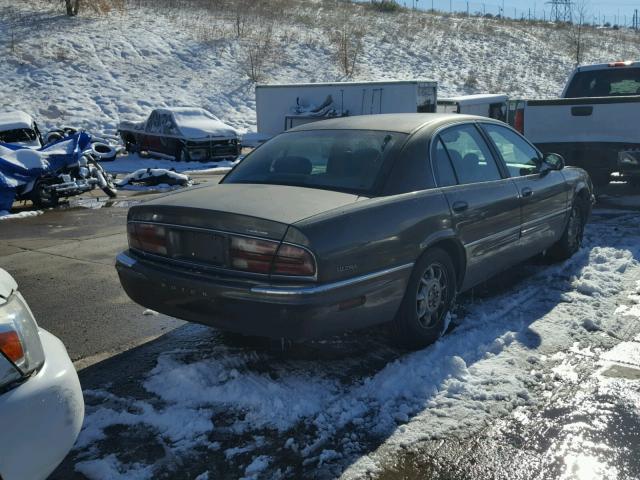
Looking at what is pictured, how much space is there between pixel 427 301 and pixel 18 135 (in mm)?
12506

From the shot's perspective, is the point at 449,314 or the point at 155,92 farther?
the point at 155,92

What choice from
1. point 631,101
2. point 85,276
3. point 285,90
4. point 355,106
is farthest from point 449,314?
point 285,90

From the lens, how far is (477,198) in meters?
4.71

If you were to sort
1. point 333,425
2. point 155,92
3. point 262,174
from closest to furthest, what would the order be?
point 333,425 → point 262,174 → point 155,92

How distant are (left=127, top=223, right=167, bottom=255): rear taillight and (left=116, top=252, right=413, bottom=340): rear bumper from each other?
0.11 meters

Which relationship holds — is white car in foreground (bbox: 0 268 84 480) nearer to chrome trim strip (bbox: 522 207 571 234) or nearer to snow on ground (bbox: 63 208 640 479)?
snow on ground (bbox: 63 208 640 479)

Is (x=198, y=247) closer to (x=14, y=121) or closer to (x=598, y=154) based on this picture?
(x=598, y=154)

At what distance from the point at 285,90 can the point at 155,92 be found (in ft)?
33.8

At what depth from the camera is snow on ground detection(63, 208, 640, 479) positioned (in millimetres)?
3104

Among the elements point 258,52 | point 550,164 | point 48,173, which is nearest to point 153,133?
point 48,173

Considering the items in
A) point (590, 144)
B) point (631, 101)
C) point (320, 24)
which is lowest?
point (590, 144)

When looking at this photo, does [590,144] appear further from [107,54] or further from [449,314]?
[107,54]

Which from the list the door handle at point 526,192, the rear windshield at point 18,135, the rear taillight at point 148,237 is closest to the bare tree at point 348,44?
the rear windshield at point 18,135

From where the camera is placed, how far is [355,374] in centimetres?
394
